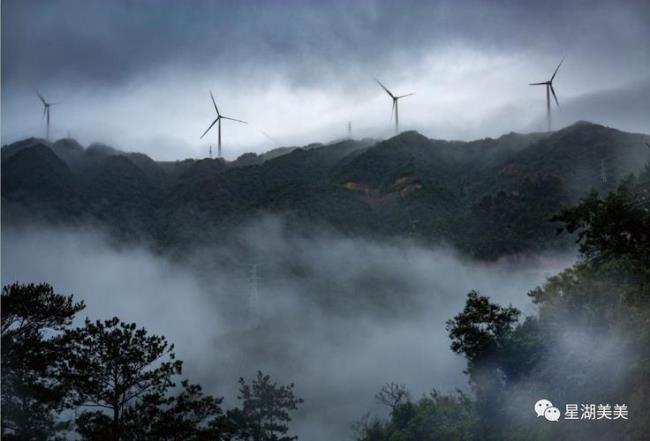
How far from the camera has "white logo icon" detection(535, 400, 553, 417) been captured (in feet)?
118

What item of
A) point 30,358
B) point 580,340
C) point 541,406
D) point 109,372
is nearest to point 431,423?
point 541,406

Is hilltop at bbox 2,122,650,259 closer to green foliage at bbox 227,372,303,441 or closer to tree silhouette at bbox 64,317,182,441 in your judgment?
green foliage at bbox 227,372,303,441

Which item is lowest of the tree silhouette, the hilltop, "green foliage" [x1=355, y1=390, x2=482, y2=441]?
"green foliage" [x1=355, y1=390, x2=482, y2=441]

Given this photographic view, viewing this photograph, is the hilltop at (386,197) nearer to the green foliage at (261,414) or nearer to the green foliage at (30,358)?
the green foliage at (261,414)

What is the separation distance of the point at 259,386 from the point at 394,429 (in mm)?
20536

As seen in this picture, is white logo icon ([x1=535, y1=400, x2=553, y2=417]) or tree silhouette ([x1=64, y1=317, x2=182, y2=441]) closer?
tree silhouette ([x1=64, y1=317, x2=182, y2=441])

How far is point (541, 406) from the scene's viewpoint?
37.3 metres

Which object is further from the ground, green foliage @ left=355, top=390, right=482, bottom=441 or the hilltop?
the hilltop

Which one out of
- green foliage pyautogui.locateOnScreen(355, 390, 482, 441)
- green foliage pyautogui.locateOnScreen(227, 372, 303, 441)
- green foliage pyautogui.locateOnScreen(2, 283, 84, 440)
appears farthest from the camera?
green foliage pyautogui.locateOnScreen(227, 372, 303, 441)

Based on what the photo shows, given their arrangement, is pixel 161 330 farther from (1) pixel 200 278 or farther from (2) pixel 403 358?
(2) pixel 403 358

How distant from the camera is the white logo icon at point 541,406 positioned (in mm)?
36069

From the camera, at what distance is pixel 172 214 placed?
19950 cm

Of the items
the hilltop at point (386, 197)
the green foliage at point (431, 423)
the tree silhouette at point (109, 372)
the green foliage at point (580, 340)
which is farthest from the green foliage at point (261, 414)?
the hilltop at point (386, 197)

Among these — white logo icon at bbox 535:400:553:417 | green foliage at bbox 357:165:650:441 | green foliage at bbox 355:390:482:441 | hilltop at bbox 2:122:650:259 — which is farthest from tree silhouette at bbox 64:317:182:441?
hilltop at bbox 2:122:650:259
